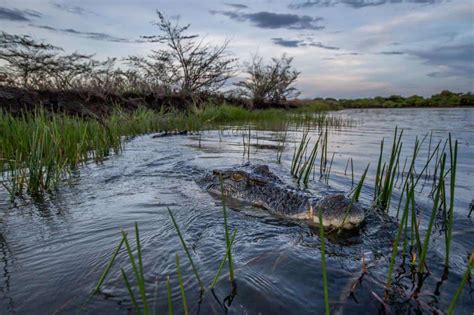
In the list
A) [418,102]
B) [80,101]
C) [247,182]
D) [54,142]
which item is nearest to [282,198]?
[247,182]

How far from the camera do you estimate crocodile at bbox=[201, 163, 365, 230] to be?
2.57 m

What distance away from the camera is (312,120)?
51.5 feet

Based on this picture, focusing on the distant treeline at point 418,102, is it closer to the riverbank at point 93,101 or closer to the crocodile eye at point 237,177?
the riverbank at point 93,101

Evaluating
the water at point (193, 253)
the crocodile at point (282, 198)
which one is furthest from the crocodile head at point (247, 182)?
the water at point (193, 253)

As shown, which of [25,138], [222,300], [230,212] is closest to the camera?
[222,300]

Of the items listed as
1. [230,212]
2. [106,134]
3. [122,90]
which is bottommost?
[230,212]

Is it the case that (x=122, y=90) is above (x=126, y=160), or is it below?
above

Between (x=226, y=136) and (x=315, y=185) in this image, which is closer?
(x=315, y=185)

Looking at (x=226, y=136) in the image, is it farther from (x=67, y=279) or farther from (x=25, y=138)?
(x=67, y=279)

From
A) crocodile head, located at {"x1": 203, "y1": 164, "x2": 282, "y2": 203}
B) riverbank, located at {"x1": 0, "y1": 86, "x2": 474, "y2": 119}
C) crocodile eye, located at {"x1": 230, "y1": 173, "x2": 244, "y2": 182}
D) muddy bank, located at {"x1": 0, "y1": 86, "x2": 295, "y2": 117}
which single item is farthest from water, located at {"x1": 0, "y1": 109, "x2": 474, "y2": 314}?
muddy bank, located at {"x1": 0, "y1": 86, "x2": 295, "y2": 117}

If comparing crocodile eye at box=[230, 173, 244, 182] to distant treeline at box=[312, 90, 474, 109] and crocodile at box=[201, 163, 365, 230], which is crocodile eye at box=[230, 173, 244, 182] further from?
distant treeline at box=[312, 90, 474, 109]

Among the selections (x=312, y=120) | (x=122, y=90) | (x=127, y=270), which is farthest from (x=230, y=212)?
(x=122, y=90)

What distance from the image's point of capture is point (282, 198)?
→ 331 cm

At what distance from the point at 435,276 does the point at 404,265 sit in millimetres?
176
